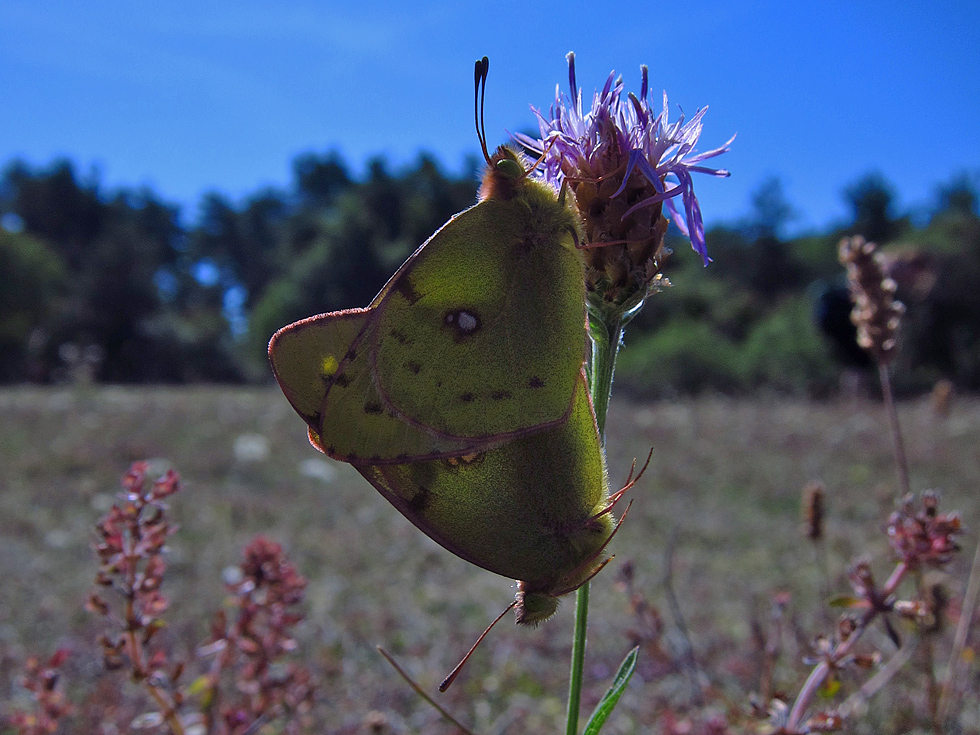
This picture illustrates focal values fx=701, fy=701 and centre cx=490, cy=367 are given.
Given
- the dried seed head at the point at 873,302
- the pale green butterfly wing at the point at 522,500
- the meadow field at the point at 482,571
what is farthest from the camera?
the meadow field at the point at 482,571

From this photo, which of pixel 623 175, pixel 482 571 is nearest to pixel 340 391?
pixel 623 175

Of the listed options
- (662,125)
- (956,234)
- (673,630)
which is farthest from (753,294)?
(662,125)

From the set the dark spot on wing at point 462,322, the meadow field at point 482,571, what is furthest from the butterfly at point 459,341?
the meadow field at point 482,571

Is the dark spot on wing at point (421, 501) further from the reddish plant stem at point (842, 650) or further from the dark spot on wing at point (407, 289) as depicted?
the reddish plant stem at point (842, 650)

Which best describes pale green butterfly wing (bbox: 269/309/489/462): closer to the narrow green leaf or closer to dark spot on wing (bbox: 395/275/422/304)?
dark spot on wing (bbox: 395/275/422/304)

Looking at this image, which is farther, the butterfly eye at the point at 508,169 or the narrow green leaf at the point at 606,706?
the butterfly eye at the point at 508,169
